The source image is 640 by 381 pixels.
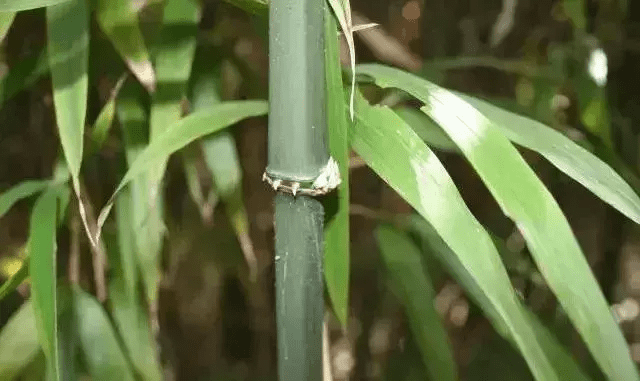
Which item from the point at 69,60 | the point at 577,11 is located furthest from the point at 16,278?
the point at 577,11

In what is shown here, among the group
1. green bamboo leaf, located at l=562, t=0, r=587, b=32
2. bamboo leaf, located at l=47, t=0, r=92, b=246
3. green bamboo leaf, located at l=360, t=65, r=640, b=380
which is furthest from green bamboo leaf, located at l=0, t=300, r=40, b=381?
green bamboo leaf, located at l=562, t=0, r=587, b=32

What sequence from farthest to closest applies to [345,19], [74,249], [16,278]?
[74,249] → [16,278] → [345,19]

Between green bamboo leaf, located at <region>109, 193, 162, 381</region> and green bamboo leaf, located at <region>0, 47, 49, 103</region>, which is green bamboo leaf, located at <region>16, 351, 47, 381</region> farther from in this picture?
green bamboo leaf, located at <region>0, 47, 49, 103</region>

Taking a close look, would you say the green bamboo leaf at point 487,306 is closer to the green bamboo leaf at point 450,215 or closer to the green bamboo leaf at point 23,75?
the green bamboo leaf at point 450,215

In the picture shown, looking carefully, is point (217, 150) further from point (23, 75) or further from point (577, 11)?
point (577, 11)

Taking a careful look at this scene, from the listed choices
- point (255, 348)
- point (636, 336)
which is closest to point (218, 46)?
point (255, 348)

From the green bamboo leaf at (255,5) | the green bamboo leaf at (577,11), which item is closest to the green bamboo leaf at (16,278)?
the green bamboo leaf at (255,5)
